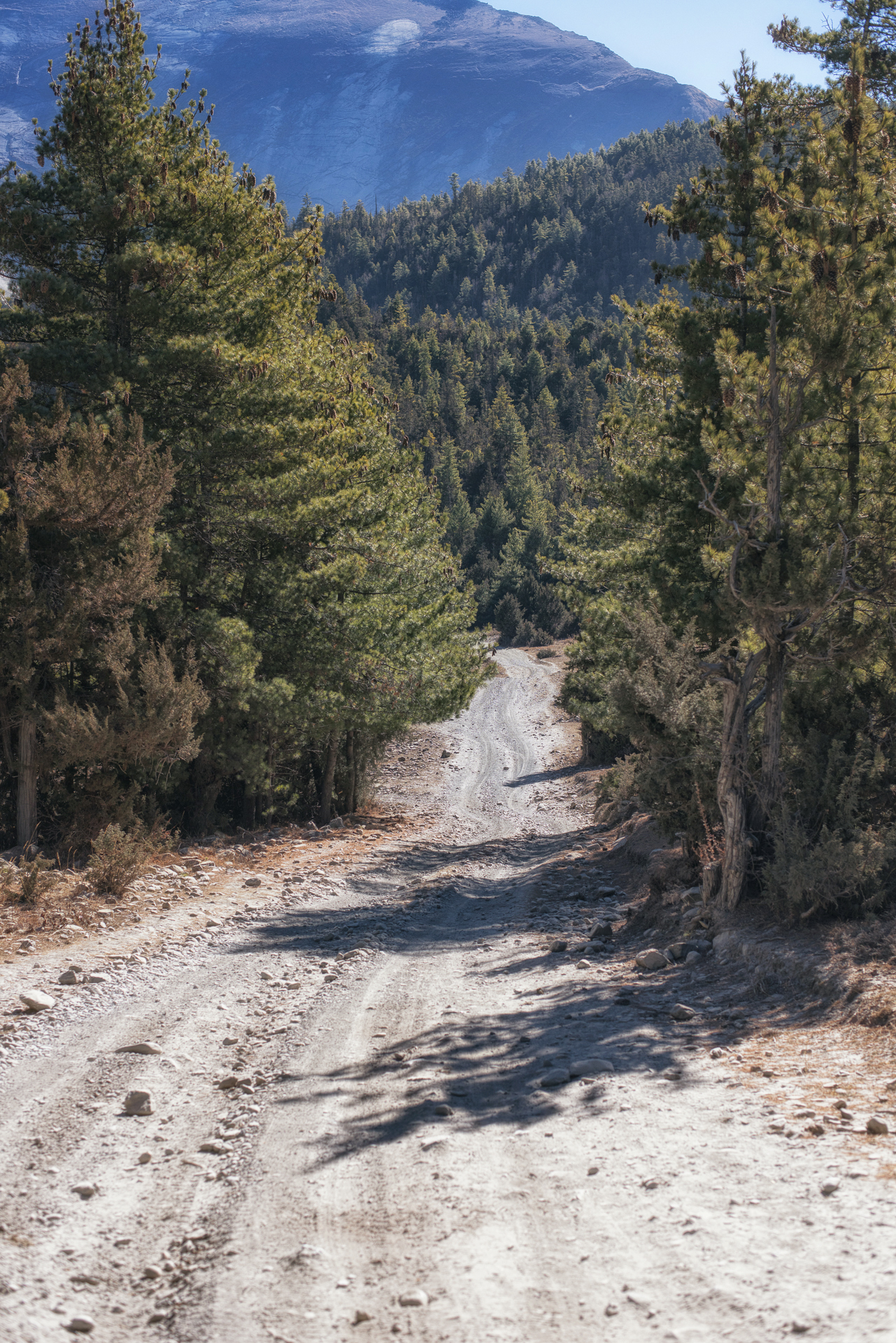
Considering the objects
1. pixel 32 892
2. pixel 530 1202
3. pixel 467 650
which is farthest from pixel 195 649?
pixel 530 1202

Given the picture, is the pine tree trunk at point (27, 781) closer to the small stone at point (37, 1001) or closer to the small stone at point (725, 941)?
the small stone at point (37, 1001)

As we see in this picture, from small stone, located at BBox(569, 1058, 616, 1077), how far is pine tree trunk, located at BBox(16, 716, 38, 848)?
866cm

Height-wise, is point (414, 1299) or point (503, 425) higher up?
point (503, 425)

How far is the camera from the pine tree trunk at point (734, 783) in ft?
30.5

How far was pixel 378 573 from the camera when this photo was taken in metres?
17.7

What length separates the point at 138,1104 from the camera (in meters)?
5.70

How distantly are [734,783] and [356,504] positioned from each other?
10080 millimetres

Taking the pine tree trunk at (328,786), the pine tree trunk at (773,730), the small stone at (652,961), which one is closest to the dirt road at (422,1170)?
the small stone at (652,961)

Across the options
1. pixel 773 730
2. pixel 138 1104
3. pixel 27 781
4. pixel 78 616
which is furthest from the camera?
pixel 27 781

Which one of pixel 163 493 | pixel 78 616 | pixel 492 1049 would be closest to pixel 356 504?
pixel 163 493

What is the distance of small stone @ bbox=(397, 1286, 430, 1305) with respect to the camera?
373 centimetres

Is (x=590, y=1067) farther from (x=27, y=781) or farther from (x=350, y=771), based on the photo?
(x=350, y=771)

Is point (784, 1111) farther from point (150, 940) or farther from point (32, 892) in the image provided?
point (32, 892)

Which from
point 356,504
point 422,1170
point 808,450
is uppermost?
point 356,504
